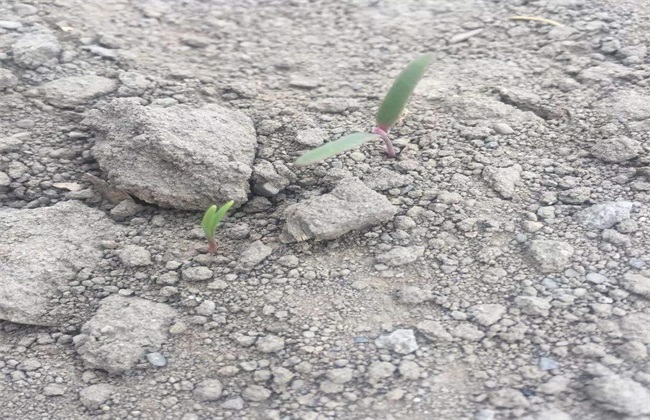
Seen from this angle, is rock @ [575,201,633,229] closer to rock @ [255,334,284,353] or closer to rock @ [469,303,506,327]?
rock @ [469,303,506,327]

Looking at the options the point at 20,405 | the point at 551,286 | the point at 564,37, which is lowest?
the point at 20,405

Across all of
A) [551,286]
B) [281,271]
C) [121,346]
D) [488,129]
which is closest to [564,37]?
[488,129]

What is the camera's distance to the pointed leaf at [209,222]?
5.88 feet

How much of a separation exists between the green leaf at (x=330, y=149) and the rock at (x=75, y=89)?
2.55 feet

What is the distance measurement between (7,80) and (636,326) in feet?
5.82

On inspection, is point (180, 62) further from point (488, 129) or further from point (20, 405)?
point (20, 405)

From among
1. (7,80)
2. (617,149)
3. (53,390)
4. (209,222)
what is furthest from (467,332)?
(7,80)

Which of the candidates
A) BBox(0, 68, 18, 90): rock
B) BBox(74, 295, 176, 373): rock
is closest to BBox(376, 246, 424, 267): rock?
BBox(74, 295, 176, 373): rock

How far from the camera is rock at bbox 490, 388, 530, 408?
1.55 meters

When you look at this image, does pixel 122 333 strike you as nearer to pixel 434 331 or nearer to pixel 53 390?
pixel 53 390

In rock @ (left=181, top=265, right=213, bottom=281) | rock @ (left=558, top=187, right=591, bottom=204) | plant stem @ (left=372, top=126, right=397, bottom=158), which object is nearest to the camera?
rock @ (left=181, top=265, right=213, bottom=281)

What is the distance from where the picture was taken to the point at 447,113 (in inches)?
88.6

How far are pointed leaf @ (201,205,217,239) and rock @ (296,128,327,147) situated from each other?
41 cm

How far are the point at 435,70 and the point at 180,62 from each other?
2.59ft
